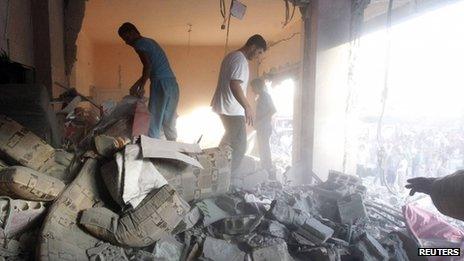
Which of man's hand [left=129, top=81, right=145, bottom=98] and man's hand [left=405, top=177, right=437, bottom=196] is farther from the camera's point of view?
man's hand [left=129, top=81, right=145, bottom=98]

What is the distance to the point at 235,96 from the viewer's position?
11.0 ft

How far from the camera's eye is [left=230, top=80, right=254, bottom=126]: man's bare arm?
10.8ft

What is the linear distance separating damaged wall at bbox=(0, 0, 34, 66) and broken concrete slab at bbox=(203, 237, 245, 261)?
2.57 m

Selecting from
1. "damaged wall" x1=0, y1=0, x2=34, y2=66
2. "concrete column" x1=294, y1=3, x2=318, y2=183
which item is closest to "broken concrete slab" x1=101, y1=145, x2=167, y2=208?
"damaged wall" x1=0, y1=0, x2=34, y2=66

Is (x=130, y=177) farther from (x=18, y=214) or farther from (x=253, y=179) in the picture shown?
(x=253, y=179)

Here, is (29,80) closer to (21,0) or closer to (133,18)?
(21,0)

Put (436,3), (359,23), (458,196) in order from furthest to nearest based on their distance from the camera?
(359,23) → (436,3) → (458,196)

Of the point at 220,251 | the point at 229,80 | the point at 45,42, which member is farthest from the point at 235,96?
the point at 45,42

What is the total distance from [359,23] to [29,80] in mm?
3967

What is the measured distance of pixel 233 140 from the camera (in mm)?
3441

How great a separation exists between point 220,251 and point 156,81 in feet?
7.19

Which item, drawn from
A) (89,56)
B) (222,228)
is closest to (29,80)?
(222,228)

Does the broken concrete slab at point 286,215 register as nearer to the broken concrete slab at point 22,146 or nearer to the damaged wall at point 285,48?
the broken concrete slab at point 22,146

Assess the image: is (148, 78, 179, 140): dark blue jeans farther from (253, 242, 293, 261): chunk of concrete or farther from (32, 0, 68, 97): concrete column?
(253, 242, 293, 261): chunk of concrete
